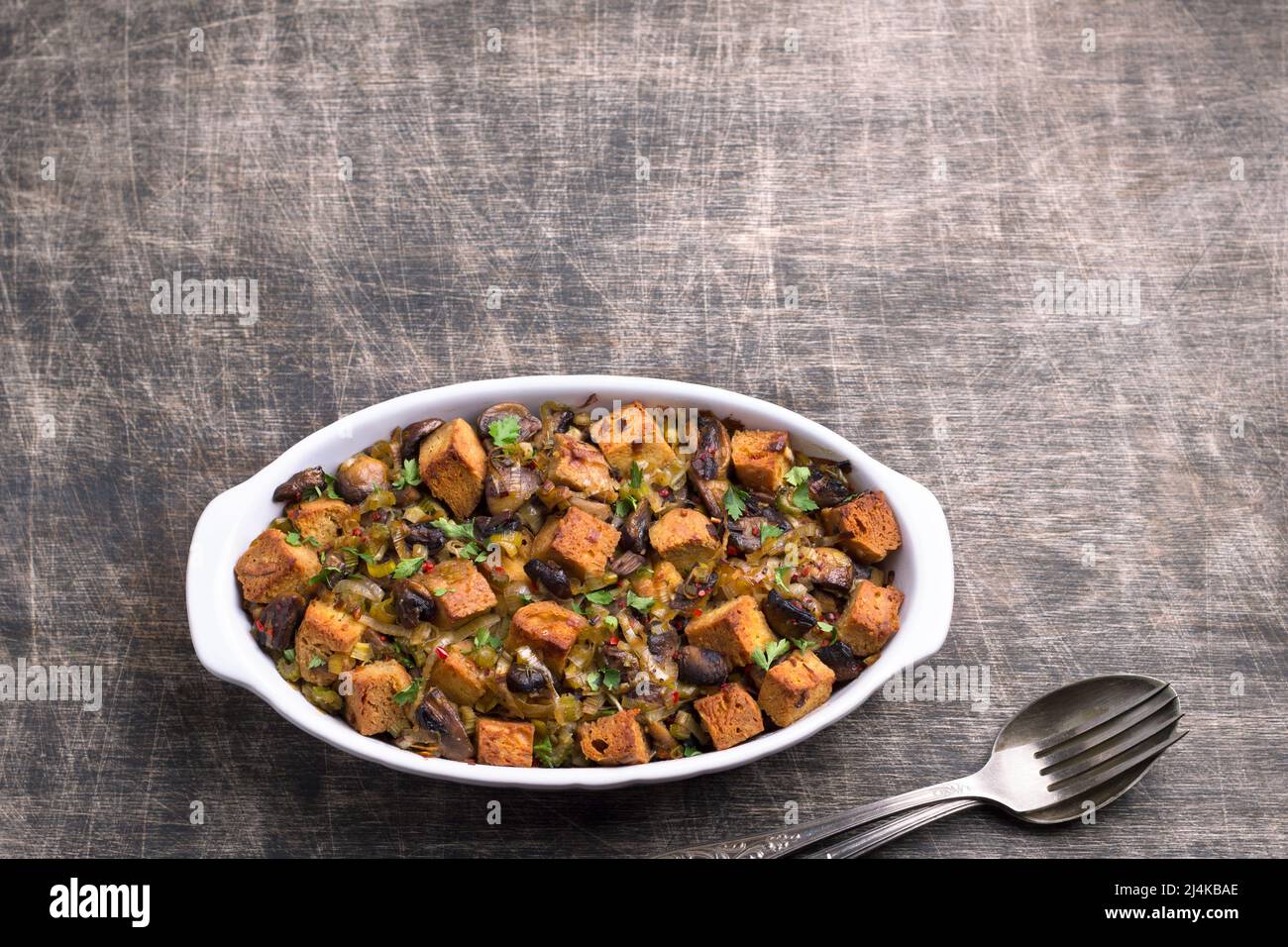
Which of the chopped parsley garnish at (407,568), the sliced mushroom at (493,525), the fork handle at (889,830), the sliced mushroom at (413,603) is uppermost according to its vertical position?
the sliced mushroom at (493,525)

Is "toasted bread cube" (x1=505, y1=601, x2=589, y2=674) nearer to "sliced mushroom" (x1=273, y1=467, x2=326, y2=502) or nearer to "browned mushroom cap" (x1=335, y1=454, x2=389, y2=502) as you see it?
"browned mushroom cap" (x1=335, y1=454, x2=389, y2=502)

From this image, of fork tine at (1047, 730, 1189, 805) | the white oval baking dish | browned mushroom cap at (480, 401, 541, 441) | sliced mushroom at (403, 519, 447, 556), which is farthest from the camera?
fork tine at (1047, 730, 1189, 805)

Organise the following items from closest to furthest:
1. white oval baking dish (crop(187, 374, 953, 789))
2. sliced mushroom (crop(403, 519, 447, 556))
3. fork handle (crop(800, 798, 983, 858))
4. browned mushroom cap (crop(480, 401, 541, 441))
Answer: white oval baking dish (crop(187, 374, 953, 789))
sliced mushroom (crop(403, 519, 447, 556))
browned mushroom cap (crop(480, 401, 541, 441))
fork handle (crop(800, 798, 983, 858))

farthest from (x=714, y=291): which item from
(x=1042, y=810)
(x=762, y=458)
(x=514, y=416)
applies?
(x=1042, y=810)

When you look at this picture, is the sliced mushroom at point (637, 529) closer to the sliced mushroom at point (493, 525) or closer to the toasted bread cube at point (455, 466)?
the sliced mushroom at point (493, 525)

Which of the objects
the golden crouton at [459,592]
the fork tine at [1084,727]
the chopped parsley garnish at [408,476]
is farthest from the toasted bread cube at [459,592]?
the fork tine at [1084,727]

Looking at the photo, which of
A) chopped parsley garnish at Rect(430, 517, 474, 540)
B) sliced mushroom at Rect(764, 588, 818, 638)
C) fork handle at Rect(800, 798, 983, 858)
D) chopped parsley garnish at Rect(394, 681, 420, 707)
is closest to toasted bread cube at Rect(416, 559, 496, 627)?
chopped parsley garnish at Rect(430, 517, 474, 540)

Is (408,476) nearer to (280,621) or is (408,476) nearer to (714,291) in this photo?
(280,621)
